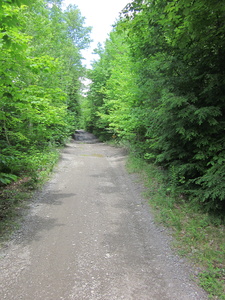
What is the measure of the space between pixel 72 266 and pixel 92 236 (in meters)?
0.98

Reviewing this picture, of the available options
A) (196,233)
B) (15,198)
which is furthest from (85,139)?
(196,233)

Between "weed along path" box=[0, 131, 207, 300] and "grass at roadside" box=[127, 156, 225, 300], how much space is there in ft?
0.74

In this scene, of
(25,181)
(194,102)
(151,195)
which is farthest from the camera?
(25,181)

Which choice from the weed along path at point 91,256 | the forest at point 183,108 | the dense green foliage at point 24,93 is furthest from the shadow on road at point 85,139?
the weed along path at point 91,256

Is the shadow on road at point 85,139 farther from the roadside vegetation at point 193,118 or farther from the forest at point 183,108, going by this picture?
the roadside vegetation at point 193,118

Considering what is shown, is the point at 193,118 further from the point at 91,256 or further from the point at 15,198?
the point at 15,198

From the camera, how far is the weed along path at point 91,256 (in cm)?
289

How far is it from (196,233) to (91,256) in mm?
2182

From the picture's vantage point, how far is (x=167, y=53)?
6.02 metres

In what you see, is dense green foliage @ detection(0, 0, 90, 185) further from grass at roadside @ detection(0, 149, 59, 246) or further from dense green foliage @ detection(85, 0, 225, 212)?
dense green foliage @ detection(85, 0, 225, 212)

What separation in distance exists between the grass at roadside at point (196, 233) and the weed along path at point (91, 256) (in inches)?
8.8

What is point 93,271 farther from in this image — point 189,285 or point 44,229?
point 44,229

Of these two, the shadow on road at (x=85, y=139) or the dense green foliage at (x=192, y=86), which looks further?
the shadow on road at (x=85, y=139)

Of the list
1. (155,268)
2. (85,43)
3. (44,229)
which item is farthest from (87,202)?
(85,43)
